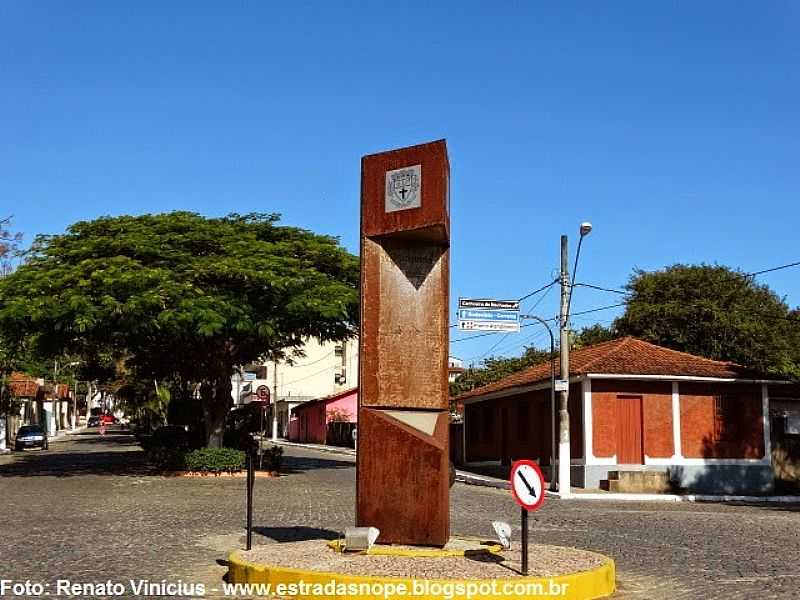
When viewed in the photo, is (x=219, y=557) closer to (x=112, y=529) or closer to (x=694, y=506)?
(x=112, y=529)

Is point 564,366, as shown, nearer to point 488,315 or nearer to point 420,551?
point 488,315

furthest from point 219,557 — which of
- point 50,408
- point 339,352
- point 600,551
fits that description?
point 50,408

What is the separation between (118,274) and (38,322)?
100 inches

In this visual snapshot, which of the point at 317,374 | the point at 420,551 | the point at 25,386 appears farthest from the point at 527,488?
the point at 317,374

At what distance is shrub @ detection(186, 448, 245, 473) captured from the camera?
26625 mm

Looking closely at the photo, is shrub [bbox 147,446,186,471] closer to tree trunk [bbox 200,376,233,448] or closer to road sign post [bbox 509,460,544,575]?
tree trunk [bbox 200,376,233,448]

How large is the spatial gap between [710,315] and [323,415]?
2916 centimetres

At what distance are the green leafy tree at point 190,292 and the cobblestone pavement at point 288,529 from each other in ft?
13.0

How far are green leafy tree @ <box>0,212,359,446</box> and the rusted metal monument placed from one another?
12.5 m

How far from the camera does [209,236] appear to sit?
85.1ft

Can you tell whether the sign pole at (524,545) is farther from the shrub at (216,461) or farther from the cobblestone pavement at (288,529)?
the shrub at (216,461)

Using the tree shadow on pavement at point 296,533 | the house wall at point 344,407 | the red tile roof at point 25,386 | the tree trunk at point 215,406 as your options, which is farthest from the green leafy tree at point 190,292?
the red tile roof at point 25,386

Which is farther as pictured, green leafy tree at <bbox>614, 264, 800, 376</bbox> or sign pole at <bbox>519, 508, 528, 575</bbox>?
green leafy tree at <bbox>614, 264, 800, 376</bbox>

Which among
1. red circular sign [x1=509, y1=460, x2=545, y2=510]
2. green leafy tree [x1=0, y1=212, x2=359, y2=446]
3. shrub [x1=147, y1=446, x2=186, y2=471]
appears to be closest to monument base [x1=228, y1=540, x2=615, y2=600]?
red circular sign [x1=509, y1=460, x2=545, y2=510]
